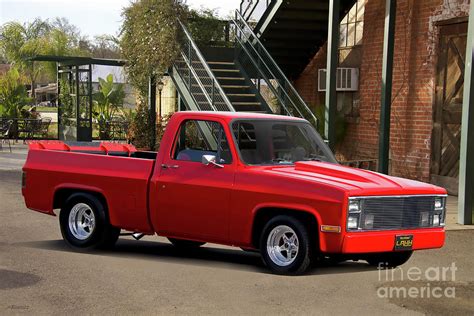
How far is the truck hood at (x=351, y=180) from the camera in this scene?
312 inches

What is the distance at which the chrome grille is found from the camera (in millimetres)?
7875

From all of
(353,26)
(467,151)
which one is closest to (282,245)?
(467,151)

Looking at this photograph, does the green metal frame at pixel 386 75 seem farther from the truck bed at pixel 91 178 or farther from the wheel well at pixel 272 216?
the wheel well at pixel 272 216

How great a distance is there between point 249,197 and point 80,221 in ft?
8.56

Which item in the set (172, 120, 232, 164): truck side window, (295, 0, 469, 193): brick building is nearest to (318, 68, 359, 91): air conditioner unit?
(295, 0, 469, 193): brick building

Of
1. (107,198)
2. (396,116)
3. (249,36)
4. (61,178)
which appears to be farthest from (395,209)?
(249,36)

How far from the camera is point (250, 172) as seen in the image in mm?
8422

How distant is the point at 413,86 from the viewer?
17594 mm

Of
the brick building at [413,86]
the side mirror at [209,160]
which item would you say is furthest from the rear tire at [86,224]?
the brick building at [413,86]

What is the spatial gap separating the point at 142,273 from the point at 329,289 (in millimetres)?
1982

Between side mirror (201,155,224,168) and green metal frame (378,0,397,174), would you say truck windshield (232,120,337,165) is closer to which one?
side mirror (201,155,224,168)

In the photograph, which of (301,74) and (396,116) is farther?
(301,74)

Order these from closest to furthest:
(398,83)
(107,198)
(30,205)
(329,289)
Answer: (329,289), (107,198), (30,205), (398,83)

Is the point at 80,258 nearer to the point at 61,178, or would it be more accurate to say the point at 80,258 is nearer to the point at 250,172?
the point at 61,178
